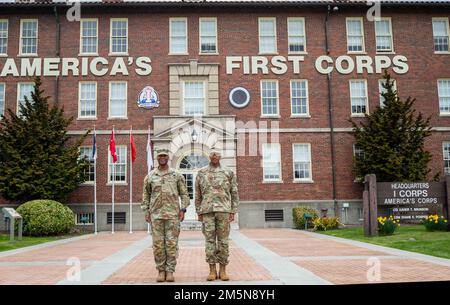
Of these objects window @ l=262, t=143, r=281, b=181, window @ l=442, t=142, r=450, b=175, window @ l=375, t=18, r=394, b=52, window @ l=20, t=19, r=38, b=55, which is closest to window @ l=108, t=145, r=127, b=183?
window @ l=20, t=19, r=38, b=55

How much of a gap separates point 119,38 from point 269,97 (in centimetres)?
876

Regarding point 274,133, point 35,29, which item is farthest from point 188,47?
point 35,29

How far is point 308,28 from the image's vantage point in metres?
26.8

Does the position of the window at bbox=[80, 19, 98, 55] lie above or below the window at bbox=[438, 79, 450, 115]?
above

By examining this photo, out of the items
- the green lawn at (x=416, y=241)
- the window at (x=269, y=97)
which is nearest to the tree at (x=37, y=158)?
the window at (x=269, y=97)

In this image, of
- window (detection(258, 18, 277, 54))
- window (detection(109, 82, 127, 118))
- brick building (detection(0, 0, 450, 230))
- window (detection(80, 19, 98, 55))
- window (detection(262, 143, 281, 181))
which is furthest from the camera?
window (detection(258, 18, 277, 54))

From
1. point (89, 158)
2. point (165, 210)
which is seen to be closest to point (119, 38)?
point (89, 158)

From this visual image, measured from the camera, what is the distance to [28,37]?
26188 mm

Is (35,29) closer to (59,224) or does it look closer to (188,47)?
(188,47)

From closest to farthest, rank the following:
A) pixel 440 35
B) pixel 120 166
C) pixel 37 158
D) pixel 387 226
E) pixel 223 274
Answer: pixel 223 274 → pixel 387 226 → pixel 37 158 → pixel 120 166 → pixel 440 35

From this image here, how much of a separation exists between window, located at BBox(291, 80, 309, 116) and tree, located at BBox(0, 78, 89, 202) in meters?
11.2

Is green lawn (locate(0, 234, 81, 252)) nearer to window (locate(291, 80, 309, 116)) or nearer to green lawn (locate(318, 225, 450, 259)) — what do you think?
green lawn (locate(318, 225, 450, 259))

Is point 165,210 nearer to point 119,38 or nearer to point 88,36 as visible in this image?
point 119,38

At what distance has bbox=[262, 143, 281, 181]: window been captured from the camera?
2558 cm
